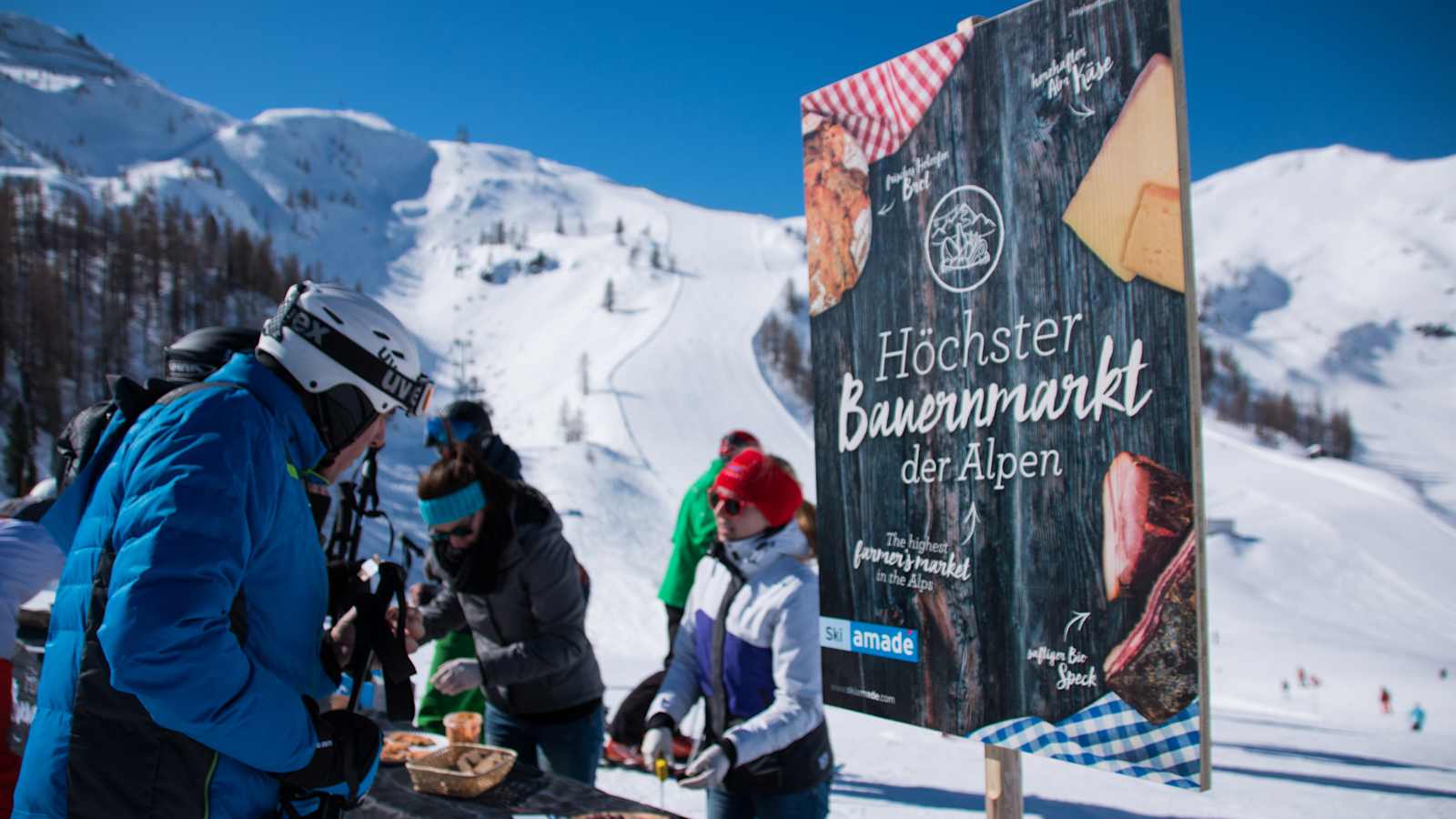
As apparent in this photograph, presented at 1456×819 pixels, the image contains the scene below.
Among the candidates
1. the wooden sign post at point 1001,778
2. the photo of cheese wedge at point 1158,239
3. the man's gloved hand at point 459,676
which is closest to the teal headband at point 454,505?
the man's gloved hand at point 459,676

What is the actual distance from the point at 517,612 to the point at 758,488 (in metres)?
1.15

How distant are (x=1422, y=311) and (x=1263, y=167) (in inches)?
3129

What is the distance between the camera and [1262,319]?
131750 millimetres

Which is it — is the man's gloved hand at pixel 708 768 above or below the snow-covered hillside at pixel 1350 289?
below

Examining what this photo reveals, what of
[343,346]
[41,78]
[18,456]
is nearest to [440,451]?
[343,346]

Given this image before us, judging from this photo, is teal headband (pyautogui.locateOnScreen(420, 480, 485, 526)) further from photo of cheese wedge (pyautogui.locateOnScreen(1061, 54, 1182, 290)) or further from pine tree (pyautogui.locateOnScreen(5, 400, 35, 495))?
pine tree (pyautogui.locateOnScreen(5, 400, 35, 495))

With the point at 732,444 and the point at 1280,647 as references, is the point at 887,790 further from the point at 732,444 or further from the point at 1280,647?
the point at 1280,647

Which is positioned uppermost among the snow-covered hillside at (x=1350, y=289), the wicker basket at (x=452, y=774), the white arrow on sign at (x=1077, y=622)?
the snow-covered hillside at (x=1350, y=289)

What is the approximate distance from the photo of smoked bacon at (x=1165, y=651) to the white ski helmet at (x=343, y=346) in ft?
6.27

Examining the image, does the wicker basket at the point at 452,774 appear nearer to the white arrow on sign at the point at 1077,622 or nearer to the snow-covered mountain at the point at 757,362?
the white arrow on sign at the point at 1077,622

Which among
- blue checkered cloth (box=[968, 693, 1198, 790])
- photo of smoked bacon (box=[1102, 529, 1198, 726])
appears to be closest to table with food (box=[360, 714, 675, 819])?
blue checkered cloth (box=[968, 693, 1198, 790])

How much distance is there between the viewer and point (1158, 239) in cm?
212

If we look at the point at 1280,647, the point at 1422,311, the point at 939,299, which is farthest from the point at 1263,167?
the point at 939,299

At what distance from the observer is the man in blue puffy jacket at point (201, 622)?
5.10ft
